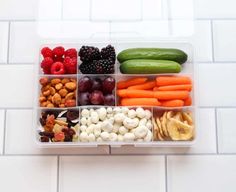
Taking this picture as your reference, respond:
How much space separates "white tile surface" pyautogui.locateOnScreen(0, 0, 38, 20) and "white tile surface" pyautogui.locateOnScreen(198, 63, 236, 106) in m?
0.46

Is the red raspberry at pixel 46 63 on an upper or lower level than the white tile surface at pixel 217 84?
upper

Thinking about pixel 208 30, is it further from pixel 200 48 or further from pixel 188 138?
pixel 188 138

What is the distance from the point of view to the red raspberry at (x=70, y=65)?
2.93ft

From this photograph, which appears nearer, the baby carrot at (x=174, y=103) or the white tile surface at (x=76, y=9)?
the baby carrot at (x=174, y=103)

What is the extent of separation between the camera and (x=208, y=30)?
3.17ft

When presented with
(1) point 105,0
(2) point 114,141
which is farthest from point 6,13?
(2) point 114,141

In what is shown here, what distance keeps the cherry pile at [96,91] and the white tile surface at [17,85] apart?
0.47 ft

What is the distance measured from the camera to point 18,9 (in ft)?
3.21

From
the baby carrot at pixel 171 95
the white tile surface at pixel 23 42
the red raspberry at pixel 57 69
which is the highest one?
the white tile surface at pixel 23 42

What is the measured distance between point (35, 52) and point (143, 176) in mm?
411

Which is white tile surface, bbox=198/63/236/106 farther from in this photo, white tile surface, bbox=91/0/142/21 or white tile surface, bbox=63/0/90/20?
white tile surface, bbox=63/0/90/20

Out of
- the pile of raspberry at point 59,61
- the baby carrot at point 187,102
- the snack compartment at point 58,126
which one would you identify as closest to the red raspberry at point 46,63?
the pile of raspberry at point 59,61

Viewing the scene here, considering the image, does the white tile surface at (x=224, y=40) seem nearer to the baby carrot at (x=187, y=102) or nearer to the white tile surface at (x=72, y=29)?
the baby carrot at (x=187, y=102)

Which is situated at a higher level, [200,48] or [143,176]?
[200,48]
